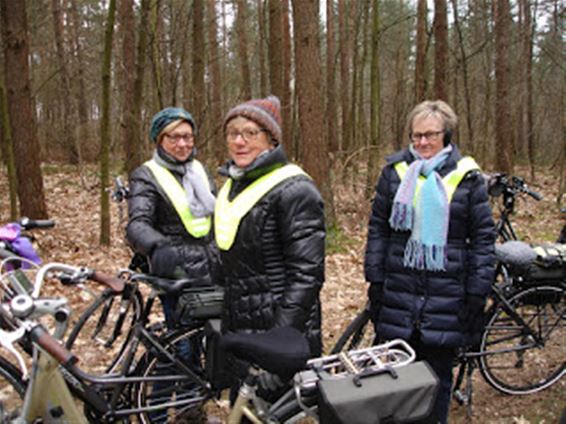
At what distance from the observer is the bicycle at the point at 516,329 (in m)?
4.03

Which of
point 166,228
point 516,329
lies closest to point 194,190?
point 166,228

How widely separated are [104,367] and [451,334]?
316 cm

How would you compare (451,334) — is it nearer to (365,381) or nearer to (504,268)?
(365,381)

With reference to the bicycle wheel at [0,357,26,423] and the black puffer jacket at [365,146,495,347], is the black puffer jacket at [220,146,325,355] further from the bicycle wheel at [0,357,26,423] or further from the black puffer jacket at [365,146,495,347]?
the bicycle wheel at [0,357,26,423]

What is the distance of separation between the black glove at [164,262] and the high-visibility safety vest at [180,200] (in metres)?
0.27

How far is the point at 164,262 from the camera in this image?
10.9ft

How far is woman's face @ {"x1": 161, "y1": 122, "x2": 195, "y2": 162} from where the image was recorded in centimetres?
363

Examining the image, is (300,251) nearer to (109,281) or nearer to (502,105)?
(109,281)

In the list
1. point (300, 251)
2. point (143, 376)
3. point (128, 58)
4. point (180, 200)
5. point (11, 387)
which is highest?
point (128, 58)

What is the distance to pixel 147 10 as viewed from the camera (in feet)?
23.7

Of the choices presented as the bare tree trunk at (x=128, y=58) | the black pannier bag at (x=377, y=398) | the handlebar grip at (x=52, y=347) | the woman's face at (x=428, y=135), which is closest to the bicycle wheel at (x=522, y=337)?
the woman's face at (x=428, y=135)

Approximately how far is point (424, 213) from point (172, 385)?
6.82 feet

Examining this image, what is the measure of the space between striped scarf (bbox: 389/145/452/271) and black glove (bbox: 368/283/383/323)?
278 millimetres

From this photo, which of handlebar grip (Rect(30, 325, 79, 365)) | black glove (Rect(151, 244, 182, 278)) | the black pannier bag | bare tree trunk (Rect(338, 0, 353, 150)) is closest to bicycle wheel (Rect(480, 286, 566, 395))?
the black pannier bag
